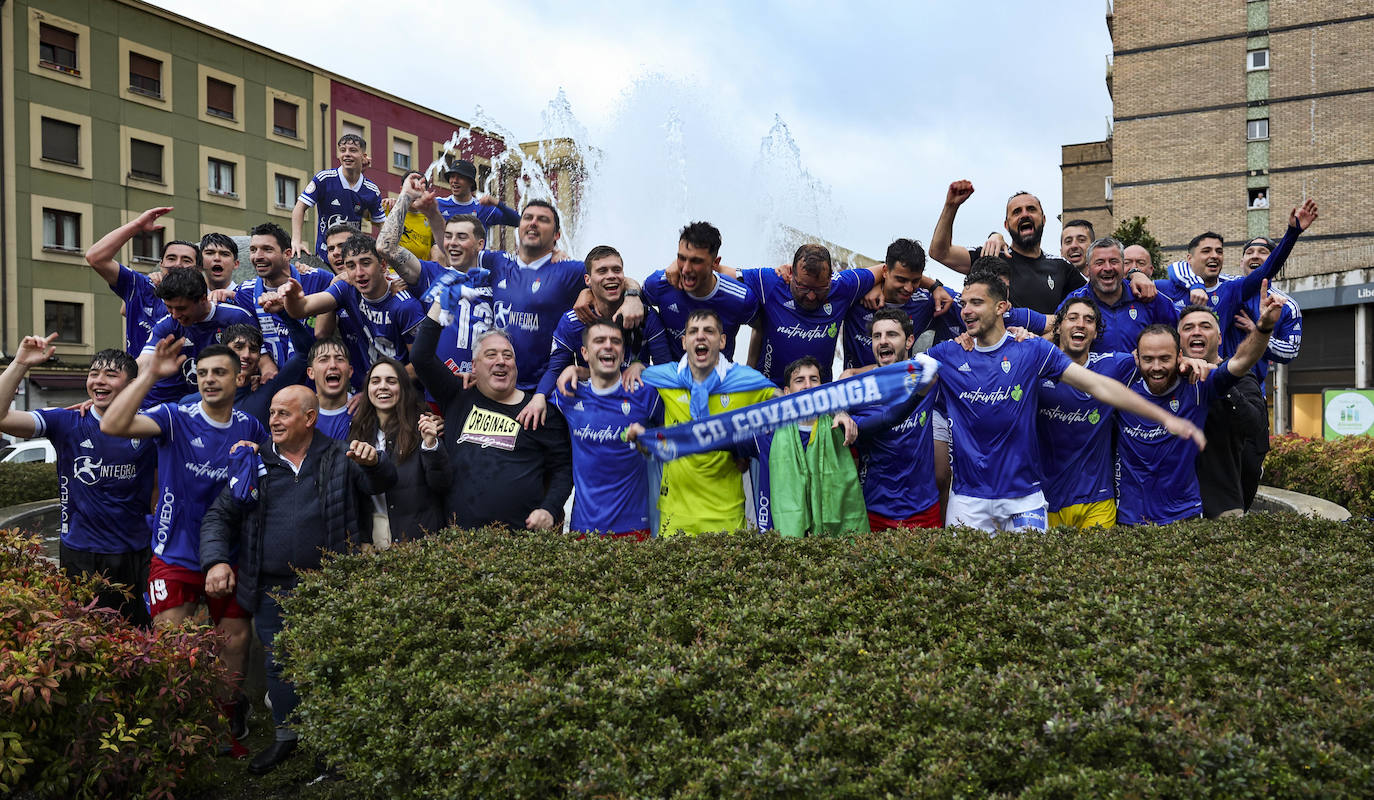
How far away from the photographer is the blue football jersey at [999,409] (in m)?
5.70

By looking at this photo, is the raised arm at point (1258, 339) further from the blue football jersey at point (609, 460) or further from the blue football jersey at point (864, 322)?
the blue football jersey at point (609, 460)

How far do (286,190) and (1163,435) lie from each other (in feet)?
126

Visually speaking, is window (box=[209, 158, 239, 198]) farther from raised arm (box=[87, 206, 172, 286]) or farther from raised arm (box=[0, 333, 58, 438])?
raised arm (box=[0, 333, 58, 438])

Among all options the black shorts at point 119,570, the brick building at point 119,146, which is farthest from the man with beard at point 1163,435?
the brick building at point 119,146

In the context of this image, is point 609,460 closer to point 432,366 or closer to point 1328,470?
point 432,366

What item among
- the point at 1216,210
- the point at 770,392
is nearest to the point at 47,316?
the point at 770,392

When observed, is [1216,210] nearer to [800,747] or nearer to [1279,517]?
[1279,517]

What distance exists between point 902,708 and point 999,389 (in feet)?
10.6

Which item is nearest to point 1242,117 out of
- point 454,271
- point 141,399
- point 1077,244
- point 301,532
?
point 1077,244

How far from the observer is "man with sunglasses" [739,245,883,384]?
6699 millimetres

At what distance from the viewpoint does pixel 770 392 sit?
5.96 metres

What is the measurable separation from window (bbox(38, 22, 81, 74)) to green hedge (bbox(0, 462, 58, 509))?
23083 millimetres

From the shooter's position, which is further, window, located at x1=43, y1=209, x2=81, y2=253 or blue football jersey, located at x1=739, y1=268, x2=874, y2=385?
window, located at x1=43, y1=209, x2=81, y2=253

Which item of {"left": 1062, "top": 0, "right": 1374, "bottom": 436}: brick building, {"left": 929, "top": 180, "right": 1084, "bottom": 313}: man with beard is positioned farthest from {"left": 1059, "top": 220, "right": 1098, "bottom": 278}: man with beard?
{"left": 1062, "top": 0, "right": 1374, "bottom": 436}: brick building
